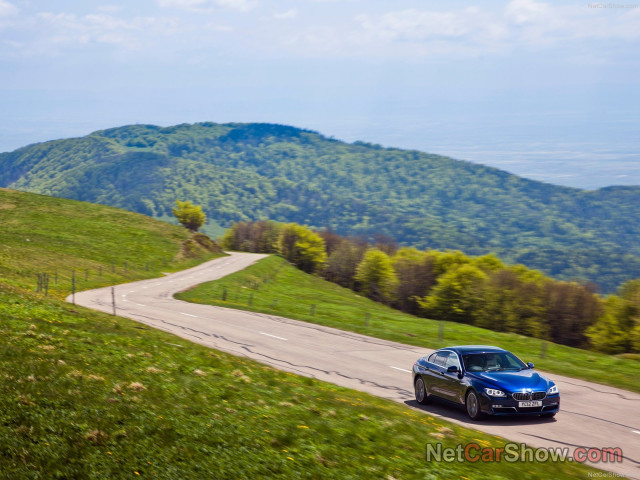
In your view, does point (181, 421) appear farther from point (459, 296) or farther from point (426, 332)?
point (459, 296)

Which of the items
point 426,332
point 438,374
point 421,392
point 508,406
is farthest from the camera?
point 426,332

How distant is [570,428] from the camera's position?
1355cm

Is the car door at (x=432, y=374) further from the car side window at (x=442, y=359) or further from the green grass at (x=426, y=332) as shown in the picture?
the green grass at (x=426, y=332)

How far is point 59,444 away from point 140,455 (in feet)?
3.40

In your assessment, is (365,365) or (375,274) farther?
(375,274)

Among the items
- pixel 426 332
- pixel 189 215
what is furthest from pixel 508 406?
pixel 189 215

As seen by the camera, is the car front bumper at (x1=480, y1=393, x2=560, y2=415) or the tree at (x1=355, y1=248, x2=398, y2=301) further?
the tree at (x1=355, y1=248, x2=398, y2=301)

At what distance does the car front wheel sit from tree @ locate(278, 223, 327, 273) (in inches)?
3627

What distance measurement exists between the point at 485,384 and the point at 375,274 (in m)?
77.4

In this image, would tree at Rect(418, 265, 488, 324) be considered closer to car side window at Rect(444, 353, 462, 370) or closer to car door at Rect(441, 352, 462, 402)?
car side window at Rect(444, 353, 462, 370)

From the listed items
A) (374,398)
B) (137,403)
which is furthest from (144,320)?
(137,403)

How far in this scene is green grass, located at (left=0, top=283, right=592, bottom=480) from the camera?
801 centimetres

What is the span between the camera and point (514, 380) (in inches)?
547

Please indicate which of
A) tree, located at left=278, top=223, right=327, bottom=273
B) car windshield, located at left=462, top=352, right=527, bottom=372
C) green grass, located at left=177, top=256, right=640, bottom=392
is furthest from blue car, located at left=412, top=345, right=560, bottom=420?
tree, located at left=278, top=223, right=327, bottom=273
